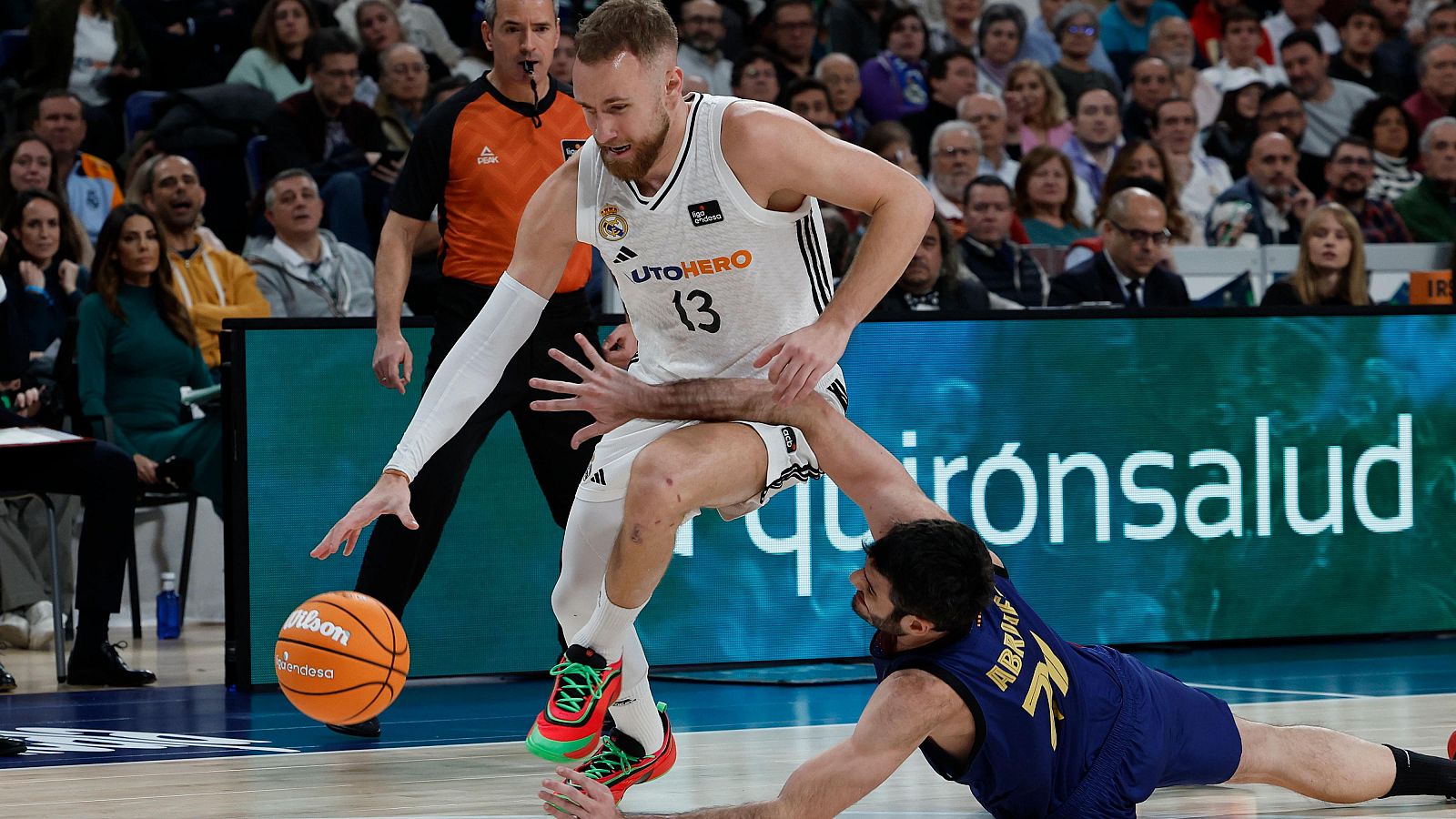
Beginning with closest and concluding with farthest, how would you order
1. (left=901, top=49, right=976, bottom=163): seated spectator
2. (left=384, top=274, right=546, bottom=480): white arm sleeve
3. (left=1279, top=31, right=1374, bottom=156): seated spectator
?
(left=384, top=274, right=546, bottom=480): white arm sleeve
(left=901, top=49, right=976, bottom=163): seated spectator
(left=1279, top=31, right=1374, bottom=156): seated spectator

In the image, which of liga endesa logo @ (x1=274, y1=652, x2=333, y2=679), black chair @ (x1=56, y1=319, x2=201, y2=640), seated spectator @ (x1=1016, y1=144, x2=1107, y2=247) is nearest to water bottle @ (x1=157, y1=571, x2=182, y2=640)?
black chair @ (x1=56, y1=319, x2=201, y2=640)

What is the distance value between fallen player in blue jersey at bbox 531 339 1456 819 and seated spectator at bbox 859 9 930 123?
8122 millimetres

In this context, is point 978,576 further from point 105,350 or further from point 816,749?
point 105,350

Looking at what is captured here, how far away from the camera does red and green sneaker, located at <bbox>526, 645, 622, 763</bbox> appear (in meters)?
4.61

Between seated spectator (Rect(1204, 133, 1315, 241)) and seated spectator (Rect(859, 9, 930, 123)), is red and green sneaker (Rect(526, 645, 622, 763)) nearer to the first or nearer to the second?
seated spectator (Rect(1204, 133, 1315, 241))

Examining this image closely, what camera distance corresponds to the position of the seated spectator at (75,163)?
10.2 m

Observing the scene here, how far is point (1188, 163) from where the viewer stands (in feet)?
41.1

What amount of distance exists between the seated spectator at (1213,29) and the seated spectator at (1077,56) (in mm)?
2009

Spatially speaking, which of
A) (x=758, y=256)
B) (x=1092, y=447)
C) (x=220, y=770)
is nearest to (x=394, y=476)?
(x=758, y=256)

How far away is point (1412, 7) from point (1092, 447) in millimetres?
9625

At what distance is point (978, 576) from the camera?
160 inches

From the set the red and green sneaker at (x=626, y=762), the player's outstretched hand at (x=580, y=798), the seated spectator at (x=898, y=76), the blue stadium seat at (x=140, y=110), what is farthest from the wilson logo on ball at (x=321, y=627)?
the seated spectator at (x=898, y=76)

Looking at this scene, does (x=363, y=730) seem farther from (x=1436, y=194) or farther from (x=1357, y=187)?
(x=1436, y=194)

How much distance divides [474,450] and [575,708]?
185 centimetres
